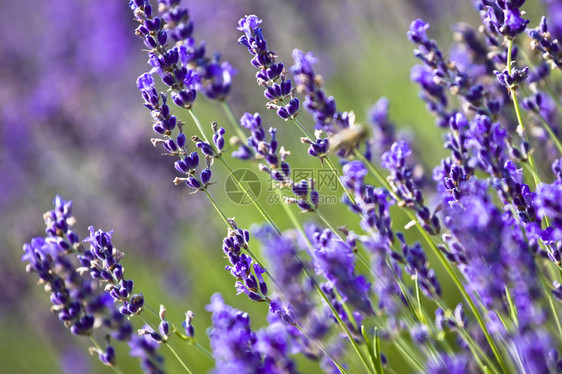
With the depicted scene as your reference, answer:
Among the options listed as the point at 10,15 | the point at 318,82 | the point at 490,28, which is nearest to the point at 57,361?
the point at 318,82

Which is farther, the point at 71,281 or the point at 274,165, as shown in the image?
the point at 71,281

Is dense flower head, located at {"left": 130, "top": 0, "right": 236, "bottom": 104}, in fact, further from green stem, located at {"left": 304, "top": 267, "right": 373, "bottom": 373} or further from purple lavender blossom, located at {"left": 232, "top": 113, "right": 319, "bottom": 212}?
green stem, located at {"left": 304, "top": 267, "right": 373, "bottom": 373}

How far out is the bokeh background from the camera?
4277 millimetres

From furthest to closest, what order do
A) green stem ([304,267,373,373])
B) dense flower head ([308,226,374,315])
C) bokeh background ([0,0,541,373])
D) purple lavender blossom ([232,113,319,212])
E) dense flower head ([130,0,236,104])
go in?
bokeh background ([0,0,541,373])
dense flower head ([130,0,236,104])
purple lavender blossom ([232,113,319,212])
green stem ([304,267,373,373])
dense flower head ([308,226,374,315])

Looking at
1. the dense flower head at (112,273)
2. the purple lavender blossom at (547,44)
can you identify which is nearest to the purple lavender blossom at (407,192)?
the purple lavender blossom at (547,44)

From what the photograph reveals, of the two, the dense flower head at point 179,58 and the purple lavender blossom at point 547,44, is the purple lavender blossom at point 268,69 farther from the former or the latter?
the purple lavender blossom at point 547,44

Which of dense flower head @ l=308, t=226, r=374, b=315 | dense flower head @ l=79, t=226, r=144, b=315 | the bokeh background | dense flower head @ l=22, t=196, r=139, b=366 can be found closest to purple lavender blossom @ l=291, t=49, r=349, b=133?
dense flower head @ l=308, t=226, r=374, b=315

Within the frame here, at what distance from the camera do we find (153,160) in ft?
15.1

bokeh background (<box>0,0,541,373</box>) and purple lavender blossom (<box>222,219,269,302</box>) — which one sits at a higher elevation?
bokeh background (<box>0,0,541,373</box>)

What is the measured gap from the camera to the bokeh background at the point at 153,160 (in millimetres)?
4277

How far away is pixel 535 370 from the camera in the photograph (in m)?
1.19

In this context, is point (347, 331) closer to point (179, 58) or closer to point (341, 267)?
point (341, 267)

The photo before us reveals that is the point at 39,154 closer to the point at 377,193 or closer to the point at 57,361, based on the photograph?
the point at 57,361

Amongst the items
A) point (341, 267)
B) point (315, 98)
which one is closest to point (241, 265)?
point (341, 267)
